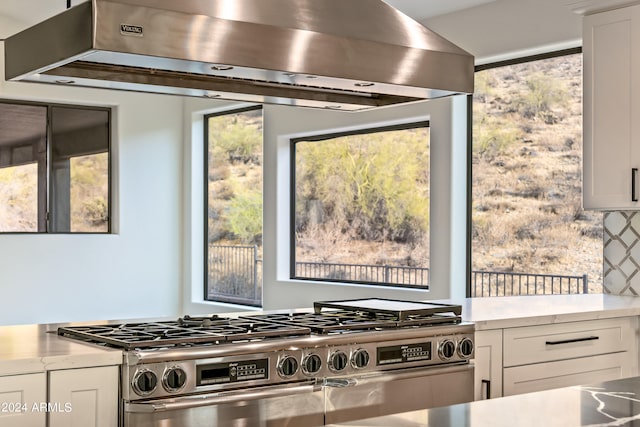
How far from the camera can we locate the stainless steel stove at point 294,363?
2.32m

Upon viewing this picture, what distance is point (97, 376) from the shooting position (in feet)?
7.30

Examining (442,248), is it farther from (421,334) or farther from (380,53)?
(380,53)

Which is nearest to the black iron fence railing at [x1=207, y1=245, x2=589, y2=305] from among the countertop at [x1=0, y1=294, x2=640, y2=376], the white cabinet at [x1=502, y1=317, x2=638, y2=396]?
the countertop at [x1=0, y1=294, x2=640, y2=376]

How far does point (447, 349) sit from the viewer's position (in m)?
3.02

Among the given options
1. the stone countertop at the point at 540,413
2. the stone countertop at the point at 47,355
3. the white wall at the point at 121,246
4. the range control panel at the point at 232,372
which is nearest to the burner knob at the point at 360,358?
the range control panel at the point at 232,372

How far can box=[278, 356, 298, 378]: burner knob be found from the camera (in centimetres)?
255

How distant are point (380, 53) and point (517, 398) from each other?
144cm

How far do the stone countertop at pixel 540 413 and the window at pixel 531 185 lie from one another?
3408mm

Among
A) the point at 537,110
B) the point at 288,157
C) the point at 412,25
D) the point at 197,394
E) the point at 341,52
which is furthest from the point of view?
the point at 288,157

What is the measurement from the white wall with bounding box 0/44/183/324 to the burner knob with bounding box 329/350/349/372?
478cm

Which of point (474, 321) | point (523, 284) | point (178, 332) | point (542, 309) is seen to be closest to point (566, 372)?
point (542, 309)

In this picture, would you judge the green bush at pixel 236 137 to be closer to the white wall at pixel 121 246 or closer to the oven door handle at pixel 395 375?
the white wall at pixel 121 246

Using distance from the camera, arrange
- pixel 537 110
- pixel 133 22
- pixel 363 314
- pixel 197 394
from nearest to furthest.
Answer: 1. pixel 133 22
2. pixel 197 394
3. pixel 363 314
4. pixel 537 110

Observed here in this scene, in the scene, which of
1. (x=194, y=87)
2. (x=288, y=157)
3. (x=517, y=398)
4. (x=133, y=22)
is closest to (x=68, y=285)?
(x=288, y=157)
